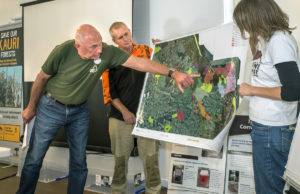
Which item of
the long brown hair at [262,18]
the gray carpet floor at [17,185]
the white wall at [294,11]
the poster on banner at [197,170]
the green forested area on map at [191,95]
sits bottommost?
the gray carpet floor at [17,185]

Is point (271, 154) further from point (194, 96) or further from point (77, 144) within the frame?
point (77, 144)

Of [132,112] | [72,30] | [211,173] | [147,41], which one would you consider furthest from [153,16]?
[211,173]

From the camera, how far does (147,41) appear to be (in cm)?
288

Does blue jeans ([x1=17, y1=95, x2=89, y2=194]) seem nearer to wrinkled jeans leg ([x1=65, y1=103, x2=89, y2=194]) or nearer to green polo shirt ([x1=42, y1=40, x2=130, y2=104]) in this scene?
wrinkled jeans leg ([x1=65, y1=103, x2=89, y2=194])

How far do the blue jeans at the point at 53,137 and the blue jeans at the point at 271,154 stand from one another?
1.38m

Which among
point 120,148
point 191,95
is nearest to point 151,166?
point 120,148

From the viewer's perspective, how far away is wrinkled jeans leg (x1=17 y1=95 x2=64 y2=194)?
1.95 m

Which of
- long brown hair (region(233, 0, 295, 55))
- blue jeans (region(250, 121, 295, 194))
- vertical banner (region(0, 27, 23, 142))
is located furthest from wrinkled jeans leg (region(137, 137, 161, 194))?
vertical banner (region(0, 27, 23, 142))

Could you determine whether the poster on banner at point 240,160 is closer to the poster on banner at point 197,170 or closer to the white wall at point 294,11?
the poster on banner at point 197,170

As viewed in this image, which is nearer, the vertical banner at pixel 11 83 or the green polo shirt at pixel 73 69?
the green polo shirt at pixel 73 69

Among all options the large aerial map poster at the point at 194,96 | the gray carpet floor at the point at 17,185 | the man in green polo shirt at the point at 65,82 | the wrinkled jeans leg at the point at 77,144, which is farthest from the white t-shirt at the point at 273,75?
the gray carpet floor at the point at 17,185

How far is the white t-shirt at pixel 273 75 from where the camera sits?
105 centimetres

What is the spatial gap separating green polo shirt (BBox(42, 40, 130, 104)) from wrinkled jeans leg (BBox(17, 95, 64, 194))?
0.10 metres

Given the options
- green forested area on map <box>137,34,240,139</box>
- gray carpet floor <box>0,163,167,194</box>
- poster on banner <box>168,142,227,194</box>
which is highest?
green forested area on map <box>137,34,240,139</box>
